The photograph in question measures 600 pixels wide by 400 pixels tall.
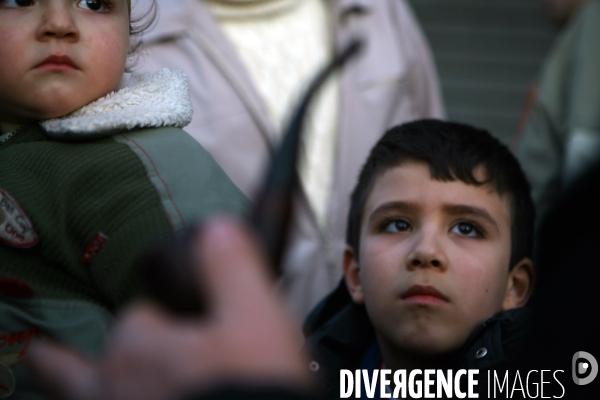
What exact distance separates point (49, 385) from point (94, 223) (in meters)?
0.33

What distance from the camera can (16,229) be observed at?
119 cm

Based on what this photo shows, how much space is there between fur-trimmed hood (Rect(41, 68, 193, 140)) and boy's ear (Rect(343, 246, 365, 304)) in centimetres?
91

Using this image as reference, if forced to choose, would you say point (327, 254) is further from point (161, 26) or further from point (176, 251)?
point (176, 251)

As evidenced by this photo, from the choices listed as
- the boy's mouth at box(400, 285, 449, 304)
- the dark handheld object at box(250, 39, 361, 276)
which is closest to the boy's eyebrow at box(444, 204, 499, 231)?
the boy's mouth at box(400, 285, 449, 304)

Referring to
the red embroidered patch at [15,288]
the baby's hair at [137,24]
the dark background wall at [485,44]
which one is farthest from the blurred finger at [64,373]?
the dark background wall at [485,44]

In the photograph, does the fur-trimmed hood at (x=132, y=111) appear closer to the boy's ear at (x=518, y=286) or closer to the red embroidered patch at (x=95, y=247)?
the red embroidered patch at (x=95, y=247)

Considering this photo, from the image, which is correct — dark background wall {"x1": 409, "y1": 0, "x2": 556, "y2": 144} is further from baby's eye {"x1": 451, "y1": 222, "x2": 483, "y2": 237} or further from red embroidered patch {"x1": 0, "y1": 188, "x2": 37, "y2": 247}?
red embroidered patch {"x1": 0, "y1": 188, "x2": 37, "y2": 247}

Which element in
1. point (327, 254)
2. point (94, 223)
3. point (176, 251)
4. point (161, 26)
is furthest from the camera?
point (327, 254)

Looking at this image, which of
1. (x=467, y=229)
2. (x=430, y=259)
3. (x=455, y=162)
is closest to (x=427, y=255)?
(x=430, y=259)

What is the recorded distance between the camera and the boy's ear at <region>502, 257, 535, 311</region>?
2.05 m

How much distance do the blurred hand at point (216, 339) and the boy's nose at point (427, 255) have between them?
1.09m

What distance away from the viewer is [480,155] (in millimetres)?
2143

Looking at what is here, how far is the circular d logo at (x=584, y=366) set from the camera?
34.1 inches

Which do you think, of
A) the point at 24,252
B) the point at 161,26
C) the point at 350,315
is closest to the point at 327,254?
the point at 350,315
